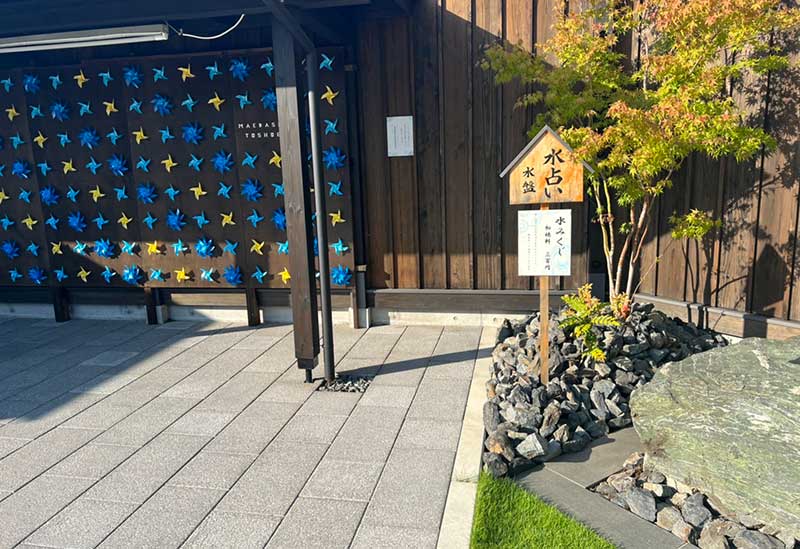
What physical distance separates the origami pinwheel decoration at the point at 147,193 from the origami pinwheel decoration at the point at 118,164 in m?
0.28

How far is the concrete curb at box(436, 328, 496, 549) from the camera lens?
2.81 metres

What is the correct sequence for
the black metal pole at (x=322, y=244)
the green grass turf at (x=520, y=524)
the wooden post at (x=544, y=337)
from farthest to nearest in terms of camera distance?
the black metal pole at (x=322, y=244) < the wooden post at (x=544, y=337) < the green grass turf at (x=520, y=524)

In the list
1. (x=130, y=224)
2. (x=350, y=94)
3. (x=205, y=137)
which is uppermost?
(x=350, y=94)

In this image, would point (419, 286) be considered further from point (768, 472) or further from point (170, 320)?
point (768, 472)

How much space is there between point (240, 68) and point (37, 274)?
381cm

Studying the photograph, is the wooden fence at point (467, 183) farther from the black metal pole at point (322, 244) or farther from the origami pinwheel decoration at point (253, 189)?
the black metal pole at point (322, 244)

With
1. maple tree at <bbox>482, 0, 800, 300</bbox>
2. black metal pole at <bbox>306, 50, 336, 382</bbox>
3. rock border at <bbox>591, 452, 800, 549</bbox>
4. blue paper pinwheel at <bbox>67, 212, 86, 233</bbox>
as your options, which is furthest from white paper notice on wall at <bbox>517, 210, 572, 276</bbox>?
blue paper pinwheel at <bbox>67, 212, 86, 233</bbox>

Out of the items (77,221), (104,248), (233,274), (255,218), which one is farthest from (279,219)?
(77,221)

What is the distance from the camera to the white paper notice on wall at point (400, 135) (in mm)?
6219

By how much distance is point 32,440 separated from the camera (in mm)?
3953

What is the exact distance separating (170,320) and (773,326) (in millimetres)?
6521

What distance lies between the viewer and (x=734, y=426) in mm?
3180

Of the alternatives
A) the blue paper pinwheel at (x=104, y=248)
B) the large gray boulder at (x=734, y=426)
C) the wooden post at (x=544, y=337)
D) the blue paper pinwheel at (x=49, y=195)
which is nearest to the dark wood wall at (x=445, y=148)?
the wooden post at (x=544, y=337)

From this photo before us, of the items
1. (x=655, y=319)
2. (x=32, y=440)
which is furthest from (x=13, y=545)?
(x=655, y=319)
